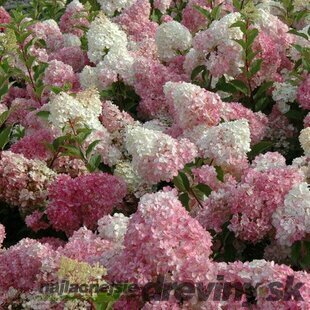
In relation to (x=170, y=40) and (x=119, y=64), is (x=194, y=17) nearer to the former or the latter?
(x=170, y=40)

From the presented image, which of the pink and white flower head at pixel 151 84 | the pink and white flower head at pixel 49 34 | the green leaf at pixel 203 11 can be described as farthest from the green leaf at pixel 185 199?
the pink and white flower head at pixel 49 34

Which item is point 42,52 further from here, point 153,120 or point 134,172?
point 134,172

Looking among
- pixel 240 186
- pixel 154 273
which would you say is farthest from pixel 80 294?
pixel 240 186

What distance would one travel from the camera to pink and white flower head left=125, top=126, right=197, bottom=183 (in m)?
2.71

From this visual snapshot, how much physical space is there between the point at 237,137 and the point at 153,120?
2.85 feet

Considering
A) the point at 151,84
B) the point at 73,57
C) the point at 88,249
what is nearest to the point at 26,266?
the point at 88,249

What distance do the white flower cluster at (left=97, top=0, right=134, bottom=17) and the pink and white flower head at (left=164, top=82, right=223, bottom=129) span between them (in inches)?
80.0

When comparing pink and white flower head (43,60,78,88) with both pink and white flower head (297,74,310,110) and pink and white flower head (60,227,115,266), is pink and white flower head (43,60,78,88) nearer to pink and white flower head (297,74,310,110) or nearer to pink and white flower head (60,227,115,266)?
pink and white flower head (297,74,310,110)

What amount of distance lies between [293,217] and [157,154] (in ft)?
2.02

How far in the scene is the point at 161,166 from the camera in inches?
107

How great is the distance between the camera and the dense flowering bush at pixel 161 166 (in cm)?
195

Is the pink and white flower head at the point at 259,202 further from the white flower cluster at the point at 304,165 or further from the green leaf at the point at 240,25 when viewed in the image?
the green leaf at the point at 240,25

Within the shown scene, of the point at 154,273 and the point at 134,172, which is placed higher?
the point at 154,273

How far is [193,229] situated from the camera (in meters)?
2.01
